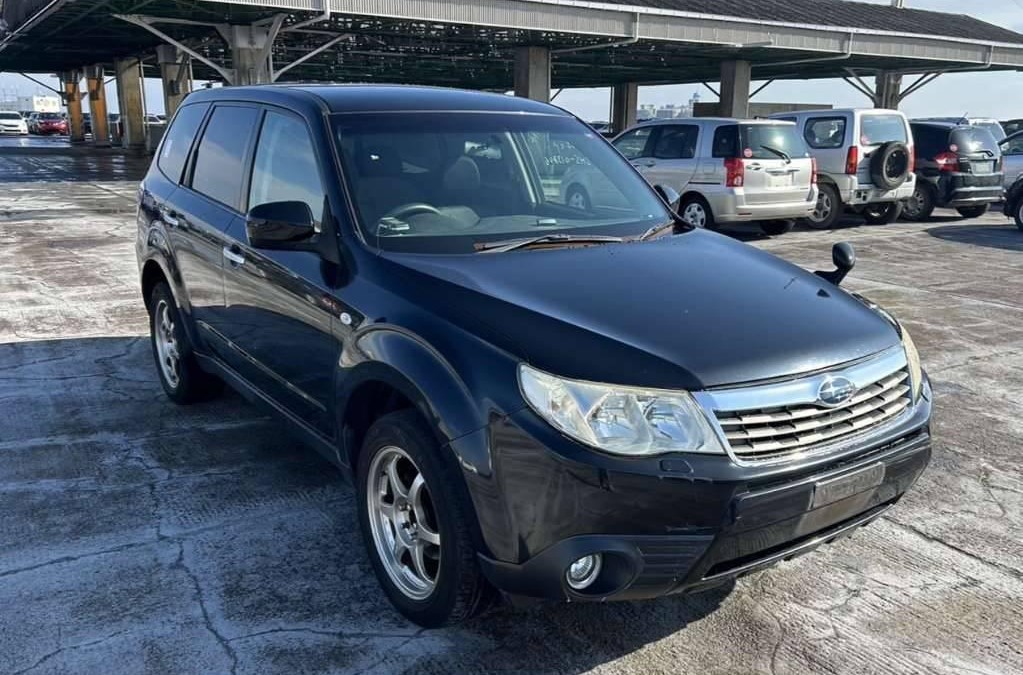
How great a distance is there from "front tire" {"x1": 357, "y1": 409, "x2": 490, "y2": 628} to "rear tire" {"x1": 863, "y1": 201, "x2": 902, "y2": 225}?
1408 cm

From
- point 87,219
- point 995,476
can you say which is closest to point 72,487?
point 995,476

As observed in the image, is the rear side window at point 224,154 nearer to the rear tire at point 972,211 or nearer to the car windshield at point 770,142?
the car windshield at point 770,142

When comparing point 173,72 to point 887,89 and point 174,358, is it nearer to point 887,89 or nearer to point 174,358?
point 887,89

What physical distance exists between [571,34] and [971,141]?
1153 centimetres

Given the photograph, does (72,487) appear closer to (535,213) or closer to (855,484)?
(535,213)

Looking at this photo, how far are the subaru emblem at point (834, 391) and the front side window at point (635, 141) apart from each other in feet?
37.7

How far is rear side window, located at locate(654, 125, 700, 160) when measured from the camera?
12922 millimetres

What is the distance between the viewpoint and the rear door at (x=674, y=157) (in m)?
12.9

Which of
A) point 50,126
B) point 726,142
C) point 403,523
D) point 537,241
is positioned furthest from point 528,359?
point 50,126

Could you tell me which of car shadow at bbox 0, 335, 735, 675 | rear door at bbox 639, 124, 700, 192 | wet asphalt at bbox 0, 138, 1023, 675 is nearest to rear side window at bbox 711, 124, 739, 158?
rear door at bbox 639, 124, 700, 192

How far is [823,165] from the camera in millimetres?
14289

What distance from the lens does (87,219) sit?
47.4ft

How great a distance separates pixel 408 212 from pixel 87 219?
12893 mm

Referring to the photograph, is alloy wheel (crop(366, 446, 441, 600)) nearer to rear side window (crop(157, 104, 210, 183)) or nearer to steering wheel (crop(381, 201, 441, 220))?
steering wheel (crop(381, 201, 441, 220))
